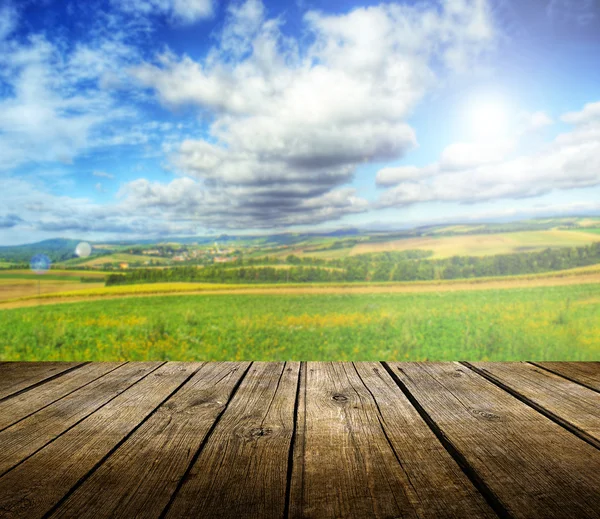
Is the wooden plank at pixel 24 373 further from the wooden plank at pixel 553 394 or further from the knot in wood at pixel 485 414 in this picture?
the wooden plank at pixel 553 394

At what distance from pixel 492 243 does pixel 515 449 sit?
8356 millimetres

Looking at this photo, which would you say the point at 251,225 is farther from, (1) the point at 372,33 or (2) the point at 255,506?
(2) the point at 255,506

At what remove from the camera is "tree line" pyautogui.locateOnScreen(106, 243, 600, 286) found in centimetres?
845

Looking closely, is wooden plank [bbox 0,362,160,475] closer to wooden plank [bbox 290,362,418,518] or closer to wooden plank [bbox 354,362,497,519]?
wooden plank [bbox 290,362,418,518]

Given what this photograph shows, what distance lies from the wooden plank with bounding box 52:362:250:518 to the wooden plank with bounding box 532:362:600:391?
1510mm

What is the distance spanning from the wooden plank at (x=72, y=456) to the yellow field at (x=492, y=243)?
25.9ft

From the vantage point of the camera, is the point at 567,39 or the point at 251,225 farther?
the point at 251,225

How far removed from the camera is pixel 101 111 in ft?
28.5

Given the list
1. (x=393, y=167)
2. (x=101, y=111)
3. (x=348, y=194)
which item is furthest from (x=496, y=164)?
(x=101, y=111)

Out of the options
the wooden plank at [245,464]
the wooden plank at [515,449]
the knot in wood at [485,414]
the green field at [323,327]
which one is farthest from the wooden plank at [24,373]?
the green field at [323,327]

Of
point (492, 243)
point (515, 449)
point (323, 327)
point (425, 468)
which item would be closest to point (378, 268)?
point (323, 327)

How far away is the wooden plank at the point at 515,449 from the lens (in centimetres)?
95

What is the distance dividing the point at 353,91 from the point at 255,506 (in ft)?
26.1

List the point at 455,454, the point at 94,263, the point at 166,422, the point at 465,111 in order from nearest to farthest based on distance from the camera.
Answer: the point at 455,454 → the point at 166,422 → the point at 465,111 → the point at 94,263
